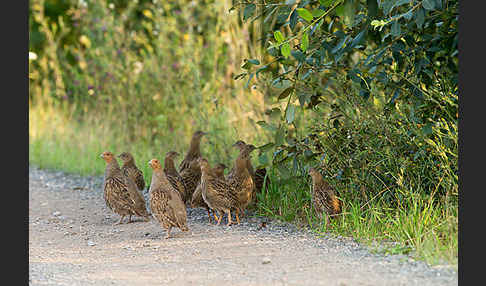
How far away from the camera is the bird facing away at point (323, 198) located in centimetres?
579

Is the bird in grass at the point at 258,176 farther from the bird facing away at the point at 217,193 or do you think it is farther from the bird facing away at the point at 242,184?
the bird facing away at the point at 217,193

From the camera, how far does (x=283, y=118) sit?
5871 mm

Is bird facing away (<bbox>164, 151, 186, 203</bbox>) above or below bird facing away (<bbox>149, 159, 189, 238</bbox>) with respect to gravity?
above

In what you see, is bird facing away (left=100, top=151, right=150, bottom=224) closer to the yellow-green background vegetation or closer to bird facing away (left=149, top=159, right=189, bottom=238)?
bird facing away (left=149, top=159, right=189, bottom=238)

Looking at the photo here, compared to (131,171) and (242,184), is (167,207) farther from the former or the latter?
(131,171)

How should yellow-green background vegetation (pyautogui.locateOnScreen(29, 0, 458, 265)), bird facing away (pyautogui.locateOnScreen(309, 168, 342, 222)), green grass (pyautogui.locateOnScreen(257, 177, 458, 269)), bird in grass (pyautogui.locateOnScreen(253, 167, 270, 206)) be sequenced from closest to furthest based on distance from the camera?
green grass (pyautogui.locateOnScreen(257, 177, 458, 269)), yellow-green background vegetation (pyautogui.locateOnScreen(29, 0, 458, 265)), bird facing away (pyautogui.locateOnScreen(309, 168, 342, 222)), bird in grass (pyautogui.locateOnScreen(253, 167, 270, 206))

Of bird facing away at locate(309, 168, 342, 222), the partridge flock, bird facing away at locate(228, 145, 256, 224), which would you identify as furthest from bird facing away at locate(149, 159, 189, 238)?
bird facing away at locate(309, 168, 342, 222)

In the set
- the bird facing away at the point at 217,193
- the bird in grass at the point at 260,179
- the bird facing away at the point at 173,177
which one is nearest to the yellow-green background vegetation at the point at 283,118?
the bird in grass at the point at 260,179

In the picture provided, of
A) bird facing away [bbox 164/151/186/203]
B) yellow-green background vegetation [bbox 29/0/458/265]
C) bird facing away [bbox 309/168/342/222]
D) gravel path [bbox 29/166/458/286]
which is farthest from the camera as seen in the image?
bird facing away [bbox 164/151/186/203]

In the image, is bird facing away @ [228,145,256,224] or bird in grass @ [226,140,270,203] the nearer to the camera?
bird facing away @ [228,145,256,224]

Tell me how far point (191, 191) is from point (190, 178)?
0.16 meters

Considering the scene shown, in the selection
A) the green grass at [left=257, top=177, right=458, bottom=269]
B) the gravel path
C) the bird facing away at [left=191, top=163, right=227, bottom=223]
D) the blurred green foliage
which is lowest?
the gravel path

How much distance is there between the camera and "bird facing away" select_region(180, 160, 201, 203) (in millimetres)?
7113

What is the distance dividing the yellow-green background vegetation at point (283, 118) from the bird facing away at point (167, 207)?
0.89 meters
